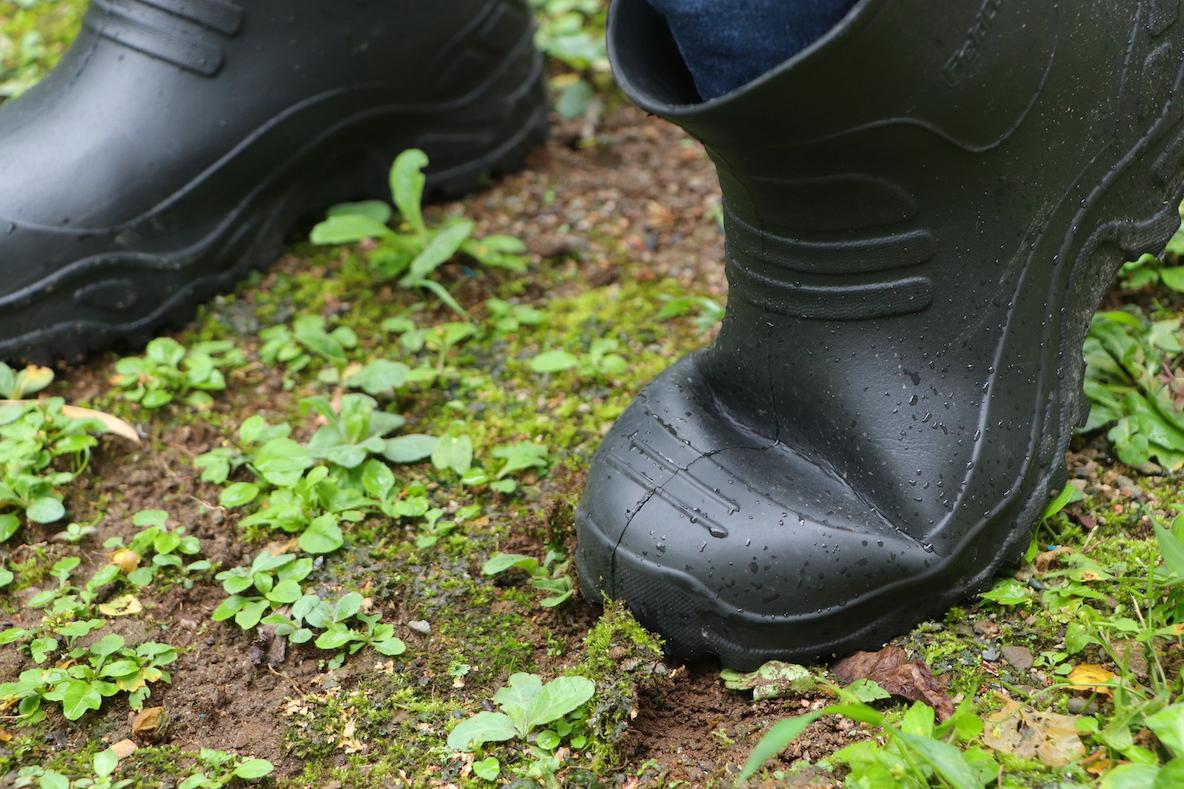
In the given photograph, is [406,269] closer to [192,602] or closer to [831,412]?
[192,602]

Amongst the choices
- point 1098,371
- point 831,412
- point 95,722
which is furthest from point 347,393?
point 1098,371

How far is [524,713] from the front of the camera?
129 centimetres

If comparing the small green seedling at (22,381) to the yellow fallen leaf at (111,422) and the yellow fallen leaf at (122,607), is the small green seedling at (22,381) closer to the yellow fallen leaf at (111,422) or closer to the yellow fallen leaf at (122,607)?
the yellow fallen leaf at (111,422)

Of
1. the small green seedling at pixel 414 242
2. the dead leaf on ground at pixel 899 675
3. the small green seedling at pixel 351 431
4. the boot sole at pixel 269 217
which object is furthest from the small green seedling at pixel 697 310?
the dead leaf on ground at pixel 899 675

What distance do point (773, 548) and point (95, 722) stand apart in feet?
2.57

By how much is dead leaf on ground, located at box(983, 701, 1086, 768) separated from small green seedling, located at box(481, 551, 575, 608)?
0.52 m

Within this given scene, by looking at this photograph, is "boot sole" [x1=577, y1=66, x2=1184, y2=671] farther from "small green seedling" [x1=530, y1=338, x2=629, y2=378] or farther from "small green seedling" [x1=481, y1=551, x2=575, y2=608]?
"small green seedling" [x1=530, y1=338, x2=629, y2=378]

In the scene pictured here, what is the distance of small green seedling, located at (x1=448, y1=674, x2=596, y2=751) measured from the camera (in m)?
1.28

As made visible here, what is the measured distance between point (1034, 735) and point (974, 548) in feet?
0.72

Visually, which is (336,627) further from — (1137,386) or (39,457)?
(1137,386)

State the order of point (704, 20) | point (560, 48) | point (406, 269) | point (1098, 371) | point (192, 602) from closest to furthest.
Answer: point (704, 20), point (192, 602), point (1098, 371), point (406, 269), point (560, 48)

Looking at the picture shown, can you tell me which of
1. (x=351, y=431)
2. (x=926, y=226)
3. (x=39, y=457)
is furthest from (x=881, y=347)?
(x=39, y=457)

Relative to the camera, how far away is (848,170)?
1.26 meters

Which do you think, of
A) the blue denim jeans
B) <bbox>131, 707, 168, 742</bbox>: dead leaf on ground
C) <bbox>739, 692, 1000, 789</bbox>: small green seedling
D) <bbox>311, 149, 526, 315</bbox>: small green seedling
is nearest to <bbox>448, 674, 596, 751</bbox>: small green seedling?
<bbox>739, 692, 1000, 789</bbox>: small green seedling
